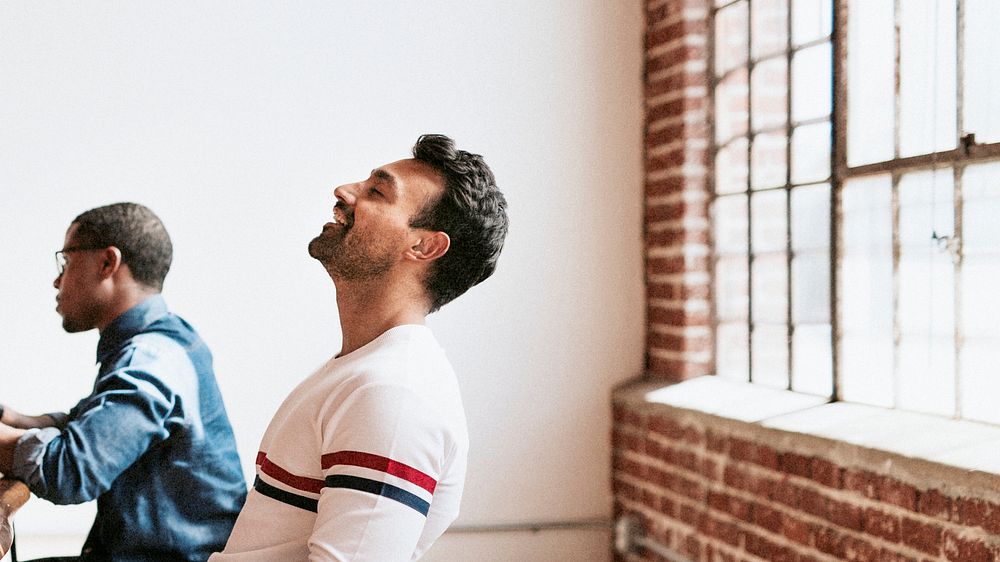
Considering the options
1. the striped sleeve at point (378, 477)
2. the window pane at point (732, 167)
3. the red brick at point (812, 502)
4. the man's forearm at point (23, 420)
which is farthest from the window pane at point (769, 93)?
the man's forearm at point (23, 420)

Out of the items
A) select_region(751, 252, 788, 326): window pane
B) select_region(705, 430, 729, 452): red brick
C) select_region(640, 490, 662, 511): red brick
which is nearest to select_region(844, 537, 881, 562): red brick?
select_region(705, 430, 729, 452): red brick

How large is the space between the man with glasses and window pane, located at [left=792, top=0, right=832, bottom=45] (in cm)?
200

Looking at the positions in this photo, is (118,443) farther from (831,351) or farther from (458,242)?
(831,351)

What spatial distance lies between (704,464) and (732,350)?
52cm

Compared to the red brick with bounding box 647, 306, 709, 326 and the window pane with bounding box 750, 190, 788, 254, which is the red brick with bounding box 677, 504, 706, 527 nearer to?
the red brick with bounding box 647, 306, 709, 326

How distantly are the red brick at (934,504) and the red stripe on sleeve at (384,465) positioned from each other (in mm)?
1352

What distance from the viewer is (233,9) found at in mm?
3367

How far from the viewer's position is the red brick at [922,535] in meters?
2.24

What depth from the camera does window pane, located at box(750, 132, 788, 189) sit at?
10.7ft

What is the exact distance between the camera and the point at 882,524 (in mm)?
2412

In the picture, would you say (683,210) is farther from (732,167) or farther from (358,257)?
(358,257)

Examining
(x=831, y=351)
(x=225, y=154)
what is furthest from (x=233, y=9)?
(x=831, y=351)

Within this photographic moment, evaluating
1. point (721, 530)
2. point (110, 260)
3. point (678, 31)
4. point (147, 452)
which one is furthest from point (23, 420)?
point (678, 31)

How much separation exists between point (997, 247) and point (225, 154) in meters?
2.34
